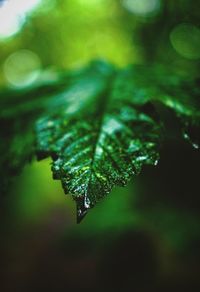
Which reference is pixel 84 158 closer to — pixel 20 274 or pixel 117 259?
pixel 117 259

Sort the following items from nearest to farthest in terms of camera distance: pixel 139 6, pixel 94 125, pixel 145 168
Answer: pixel 94 125, pixel 145 168, pixel 139 6

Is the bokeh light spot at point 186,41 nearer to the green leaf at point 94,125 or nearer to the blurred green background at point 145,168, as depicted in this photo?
the blurred green background at point 145,168

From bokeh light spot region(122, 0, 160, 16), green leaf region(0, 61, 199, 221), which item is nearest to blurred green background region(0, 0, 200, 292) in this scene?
bokeh light spot region(122, 0, 160, 16)

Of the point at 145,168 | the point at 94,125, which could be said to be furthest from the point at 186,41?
the point at 94,125

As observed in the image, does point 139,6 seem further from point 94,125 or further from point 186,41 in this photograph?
point 94,125

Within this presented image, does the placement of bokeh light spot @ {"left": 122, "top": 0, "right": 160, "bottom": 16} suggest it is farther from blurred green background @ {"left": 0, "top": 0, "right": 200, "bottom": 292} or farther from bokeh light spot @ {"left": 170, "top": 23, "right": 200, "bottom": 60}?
bokeh light spot @ {"left": 170, "top": 23, "right": 200, "bottom": 60}
